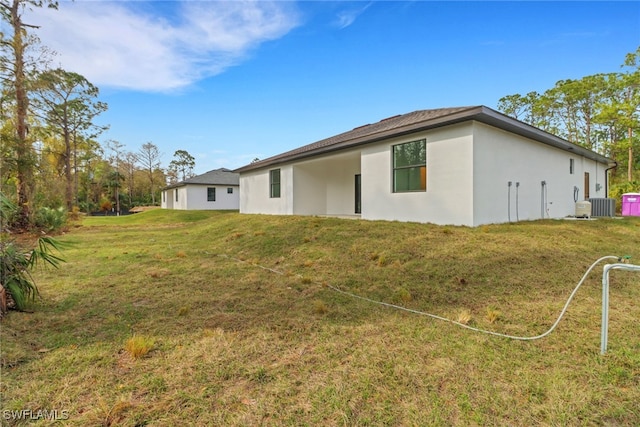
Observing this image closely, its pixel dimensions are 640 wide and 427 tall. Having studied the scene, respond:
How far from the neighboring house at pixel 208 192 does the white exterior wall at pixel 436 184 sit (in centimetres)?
1990

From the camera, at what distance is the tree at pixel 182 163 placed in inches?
2010

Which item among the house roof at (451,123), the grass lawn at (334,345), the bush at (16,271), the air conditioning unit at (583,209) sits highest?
the house roof at (451,123)

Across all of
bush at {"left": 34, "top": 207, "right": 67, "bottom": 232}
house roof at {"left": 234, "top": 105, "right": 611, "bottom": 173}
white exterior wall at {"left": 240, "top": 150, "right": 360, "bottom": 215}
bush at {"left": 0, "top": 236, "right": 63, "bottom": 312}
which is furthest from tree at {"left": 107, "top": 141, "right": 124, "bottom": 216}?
bush at {"left": 0, "top": 236, "right": 63, "bottom": 312}

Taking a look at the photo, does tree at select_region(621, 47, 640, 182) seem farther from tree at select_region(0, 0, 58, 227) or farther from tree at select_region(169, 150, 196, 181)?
tree at select_region(169, 150, 196, 181)

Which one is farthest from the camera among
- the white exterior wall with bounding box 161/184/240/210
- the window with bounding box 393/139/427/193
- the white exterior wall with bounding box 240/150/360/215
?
the white exterior wall with bounding box 161/184/240/210

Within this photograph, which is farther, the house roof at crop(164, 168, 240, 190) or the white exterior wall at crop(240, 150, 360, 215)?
the house roof at crop(164, 168, 240, 190)

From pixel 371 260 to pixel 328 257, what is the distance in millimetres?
941

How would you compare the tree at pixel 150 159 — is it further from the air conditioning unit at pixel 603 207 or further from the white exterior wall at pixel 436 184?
the air conditioning unit at pixel 603 207

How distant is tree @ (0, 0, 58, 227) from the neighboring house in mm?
14024

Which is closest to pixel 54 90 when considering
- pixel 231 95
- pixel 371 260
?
pixel 231 95

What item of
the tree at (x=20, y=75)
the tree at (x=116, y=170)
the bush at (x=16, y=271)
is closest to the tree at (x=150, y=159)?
the tree at (x=116, y=170)

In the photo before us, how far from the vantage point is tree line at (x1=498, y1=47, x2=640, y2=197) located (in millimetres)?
18250

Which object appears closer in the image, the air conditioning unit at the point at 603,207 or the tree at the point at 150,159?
the air conditioning unit at the point at 603,207

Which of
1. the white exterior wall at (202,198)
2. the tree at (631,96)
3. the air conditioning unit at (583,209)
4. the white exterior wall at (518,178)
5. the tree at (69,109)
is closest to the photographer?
the white exterior wall at (518,178)
